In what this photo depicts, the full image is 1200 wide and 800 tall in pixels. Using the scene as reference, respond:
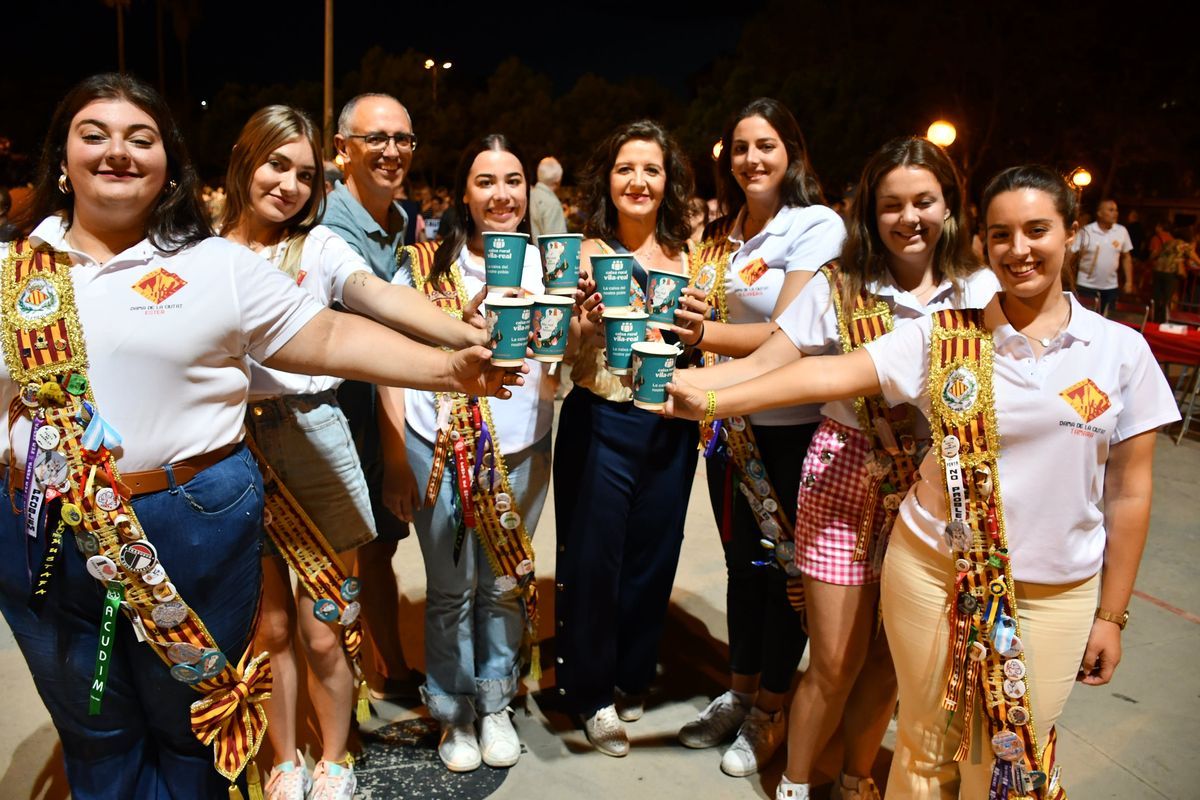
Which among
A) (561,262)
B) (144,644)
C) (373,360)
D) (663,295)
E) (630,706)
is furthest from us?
(630,706)

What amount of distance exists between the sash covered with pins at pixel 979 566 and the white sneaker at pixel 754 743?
1.09 meters

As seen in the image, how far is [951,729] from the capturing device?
2.45 metres

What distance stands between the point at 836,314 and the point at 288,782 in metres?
2.36

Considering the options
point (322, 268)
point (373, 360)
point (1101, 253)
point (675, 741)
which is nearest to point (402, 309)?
point (322, 268)

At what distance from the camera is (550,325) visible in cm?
226

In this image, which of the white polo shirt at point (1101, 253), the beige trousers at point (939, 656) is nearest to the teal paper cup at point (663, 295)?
the beige trousers at point (939, 656)

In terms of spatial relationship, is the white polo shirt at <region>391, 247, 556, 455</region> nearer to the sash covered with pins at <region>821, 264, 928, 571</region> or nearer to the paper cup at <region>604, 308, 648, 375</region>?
the paper cup at <region>604, 308, 648, 375</region>

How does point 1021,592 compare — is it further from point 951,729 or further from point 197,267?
point 197,267

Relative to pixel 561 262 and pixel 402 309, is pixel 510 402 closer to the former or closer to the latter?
pixel 402 309

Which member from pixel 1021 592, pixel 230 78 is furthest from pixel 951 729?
pixel 230 78

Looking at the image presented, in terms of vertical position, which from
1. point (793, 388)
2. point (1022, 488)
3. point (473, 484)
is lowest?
point (473, 484)

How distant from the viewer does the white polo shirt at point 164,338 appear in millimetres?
1959

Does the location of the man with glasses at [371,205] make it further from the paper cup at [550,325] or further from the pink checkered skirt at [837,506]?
the pink checkered skirt at [837,506]

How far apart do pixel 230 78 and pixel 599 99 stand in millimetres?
70232
